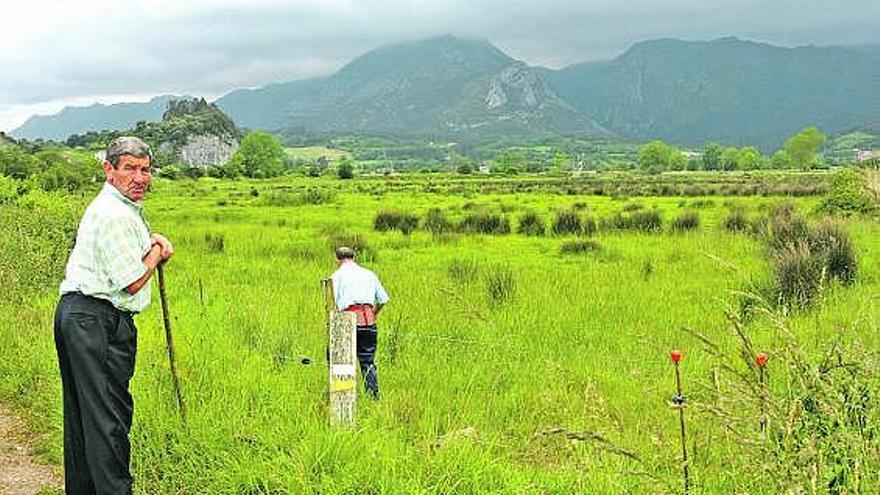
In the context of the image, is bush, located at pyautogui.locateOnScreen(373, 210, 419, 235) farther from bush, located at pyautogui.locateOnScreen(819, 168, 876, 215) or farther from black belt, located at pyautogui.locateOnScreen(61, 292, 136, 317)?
black belt, located at pyautogui.locateOnScreen(61, 292, 136, 317)

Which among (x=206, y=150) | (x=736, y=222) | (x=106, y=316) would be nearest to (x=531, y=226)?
(x=736, y=222)

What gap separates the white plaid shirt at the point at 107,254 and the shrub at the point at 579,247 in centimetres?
1724

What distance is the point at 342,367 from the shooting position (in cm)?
582

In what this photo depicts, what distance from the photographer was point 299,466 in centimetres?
514

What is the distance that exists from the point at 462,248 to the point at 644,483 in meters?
17.3

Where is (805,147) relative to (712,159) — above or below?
above

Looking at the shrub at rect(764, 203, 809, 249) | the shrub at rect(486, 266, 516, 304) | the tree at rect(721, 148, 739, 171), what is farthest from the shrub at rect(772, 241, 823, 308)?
the tree at rect(721, 148, 739, 171)

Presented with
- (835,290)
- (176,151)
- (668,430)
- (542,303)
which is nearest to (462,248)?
(542,303)

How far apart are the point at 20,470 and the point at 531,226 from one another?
22108 millimetres

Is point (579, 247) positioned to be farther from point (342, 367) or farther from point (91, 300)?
point (91, 300)

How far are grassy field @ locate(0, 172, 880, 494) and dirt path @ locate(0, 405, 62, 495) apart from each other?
0.73 feet

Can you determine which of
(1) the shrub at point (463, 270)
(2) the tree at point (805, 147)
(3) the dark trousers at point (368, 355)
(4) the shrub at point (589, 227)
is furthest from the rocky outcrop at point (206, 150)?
(3) the dark trousers at point (368, 355)

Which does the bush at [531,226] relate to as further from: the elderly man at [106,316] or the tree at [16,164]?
the tree at [16,164]

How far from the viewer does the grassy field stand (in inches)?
174
